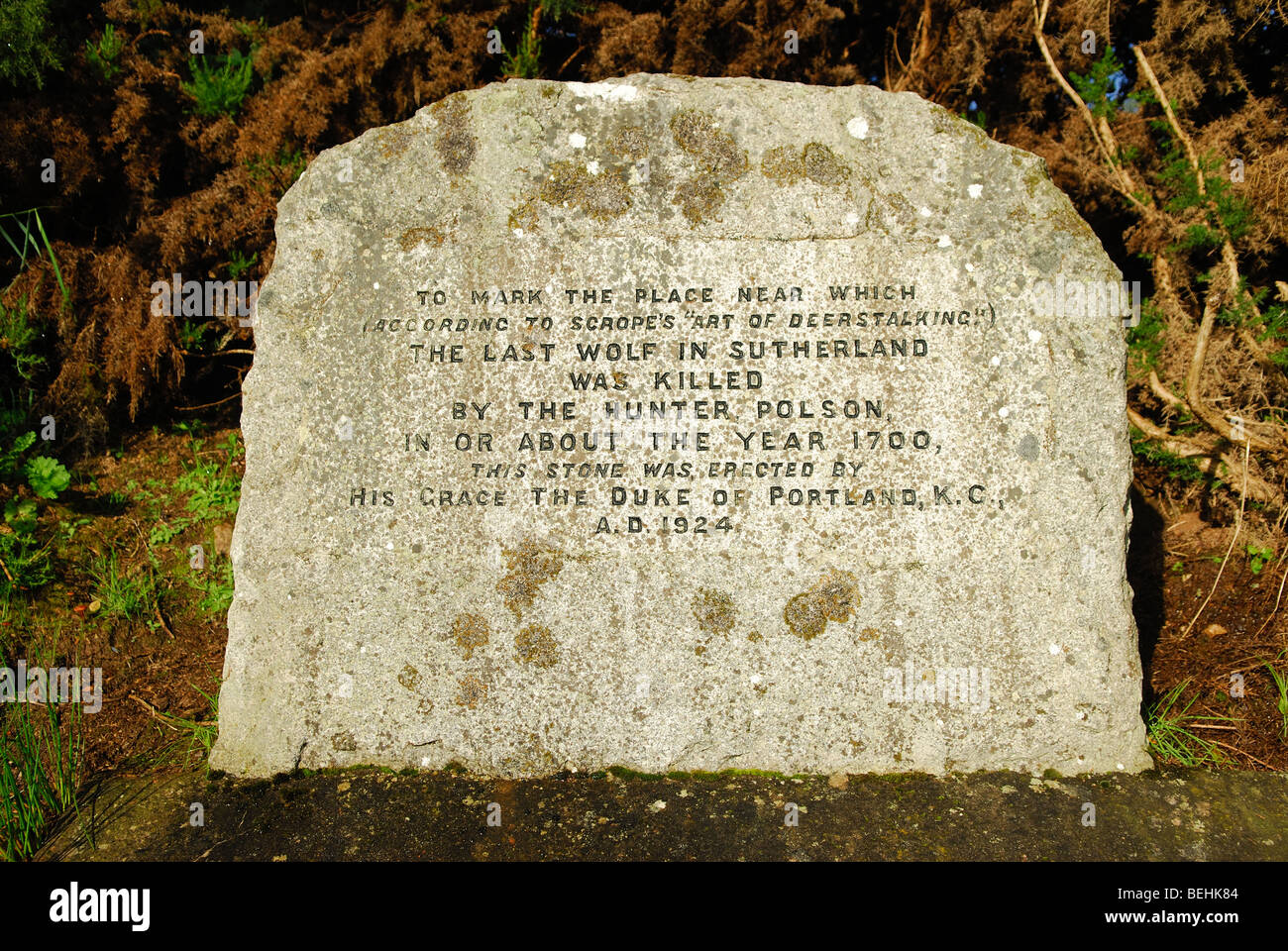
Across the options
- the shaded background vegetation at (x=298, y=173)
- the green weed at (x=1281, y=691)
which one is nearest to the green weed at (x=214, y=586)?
the shaded background vegetation at (x=298, y=173)

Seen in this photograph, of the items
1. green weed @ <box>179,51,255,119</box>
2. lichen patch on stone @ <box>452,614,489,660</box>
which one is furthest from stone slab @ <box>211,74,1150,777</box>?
green weed @ <box>179,51,255,119</box>

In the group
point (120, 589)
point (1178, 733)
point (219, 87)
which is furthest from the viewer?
point (219, 87)

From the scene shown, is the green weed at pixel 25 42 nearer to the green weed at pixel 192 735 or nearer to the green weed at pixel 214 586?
the green weed at pixel 214 586

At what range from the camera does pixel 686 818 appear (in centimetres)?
229

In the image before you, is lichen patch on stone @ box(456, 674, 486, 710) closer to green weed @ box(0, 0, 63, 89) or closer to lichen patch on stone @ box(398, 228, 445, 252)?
lichen patch on stone @ box(398, 228, 445, 252)

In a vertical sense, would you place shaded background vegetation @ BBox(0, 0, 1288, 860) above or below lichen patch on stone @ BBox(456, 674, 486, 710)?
above

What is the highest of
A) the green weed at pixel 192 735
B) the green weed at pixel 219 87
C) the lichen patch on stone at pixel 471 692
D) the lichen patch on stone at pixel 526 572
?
the green weed at pixel 219 87

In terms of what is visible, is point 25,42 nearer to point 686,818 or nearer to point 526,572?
point 526,572

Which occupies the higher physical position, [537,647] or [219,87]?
[219,87]

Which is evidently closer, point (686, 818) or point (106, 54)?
point (686, 818)

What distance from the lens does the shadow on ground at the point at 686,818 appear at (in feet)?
7.07

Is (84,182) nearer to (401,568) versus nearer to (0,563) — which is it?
(0,563)

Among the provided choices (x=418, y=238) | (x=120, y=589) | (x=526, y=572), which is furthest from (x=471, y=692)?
(x=120, y=589)

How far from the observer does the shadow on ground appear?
216 centimetres
